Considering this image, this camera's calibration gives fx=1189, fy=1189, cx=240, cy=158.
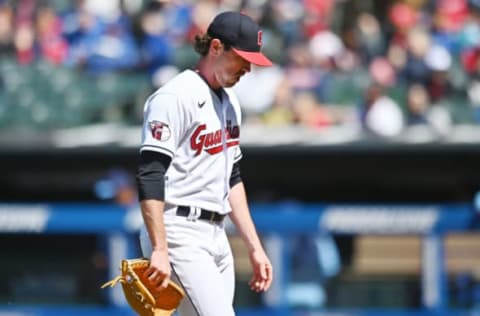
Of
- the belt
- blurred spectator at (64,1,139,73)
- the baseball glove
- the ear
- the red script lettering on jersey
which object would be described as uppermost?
blurred spectator at (64,1,139,73)

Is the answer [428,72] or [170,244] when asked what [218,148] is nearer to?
[170,244]

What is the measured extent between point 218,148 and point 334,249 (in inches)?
203

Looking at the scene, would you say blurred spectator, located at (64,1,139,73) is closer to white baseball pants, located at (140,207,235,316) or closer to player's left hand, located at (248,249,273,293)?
player's left hand, located at (248,249,273,293)

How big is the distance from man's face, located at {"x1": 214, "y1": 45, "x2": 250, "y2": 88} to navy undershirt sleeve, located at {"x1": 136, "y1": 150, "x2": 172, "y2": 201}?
39 cm

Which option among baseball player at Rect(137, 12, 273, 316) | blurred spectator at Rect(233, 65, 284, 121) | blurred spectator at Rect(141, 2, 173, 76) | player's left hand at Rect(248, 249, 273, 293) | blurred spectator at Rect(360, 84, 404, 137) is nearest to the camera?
baseball player at Rect(137, 12, 273, 316)

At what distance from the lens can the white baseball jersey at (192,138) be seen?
13.8 ft

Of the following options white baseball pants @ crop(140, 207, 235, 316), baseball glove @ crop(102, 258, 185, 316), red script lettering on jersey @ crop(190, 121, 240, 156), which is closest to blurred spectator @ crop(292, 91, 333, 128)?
red script lettering on jersey @ crop(190, 121, 240, 156)

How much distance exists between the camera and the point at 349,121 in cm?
1108

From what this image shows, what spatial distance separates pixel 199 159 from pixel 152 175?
26cm

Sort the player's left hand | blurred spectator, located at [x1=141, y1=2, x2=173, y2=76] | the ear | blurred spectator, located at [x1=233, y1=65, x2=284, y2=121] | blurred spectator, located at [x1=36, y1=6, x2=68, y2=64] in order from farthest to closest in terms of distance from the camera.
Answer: blurred spectator, located at [x1=36, y1=6, x2=68, y2=64] → blurred spectator, located at [x1=141, y1=2, x2=173, y2=76] → blurred spectator, located at [x1=233, y1=65, x2=284, y2=121] → the player's left hand → the ear

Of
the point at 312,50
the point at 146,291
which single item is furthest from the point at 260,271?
the point at 312,50

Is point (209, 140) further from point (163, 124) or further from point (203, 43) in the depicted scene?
point (203, 43)


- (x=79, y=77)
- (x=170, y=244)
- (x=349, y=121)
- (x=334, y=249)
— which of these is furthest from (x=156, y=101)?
(x=79, y=77)

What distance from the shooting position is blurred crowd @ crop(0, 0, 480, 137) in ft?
36.5
